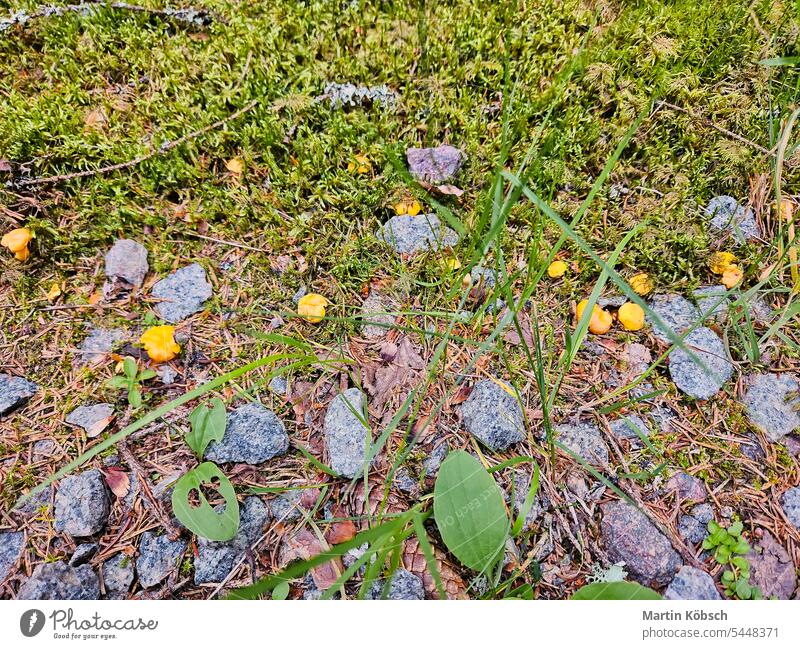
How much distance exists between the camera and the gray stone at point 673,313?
231 cm

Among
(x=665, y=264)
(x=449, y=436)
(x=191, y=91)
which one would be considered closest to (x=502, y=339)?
(x=449, y=436)

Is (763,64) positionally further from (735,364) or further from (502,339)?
(502,339)

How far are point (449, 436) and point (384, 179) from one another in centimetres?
137

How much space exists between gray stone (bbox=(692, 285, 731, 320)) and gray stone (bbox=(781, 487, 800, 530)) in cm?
78

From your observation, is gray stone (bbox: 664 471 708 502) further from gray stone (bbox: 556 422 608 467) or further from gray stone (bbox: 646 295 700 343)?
gray stone (bbox: 646 295 700 343)

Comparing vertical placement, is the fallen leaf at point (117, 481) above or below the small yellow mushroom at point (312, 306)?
below

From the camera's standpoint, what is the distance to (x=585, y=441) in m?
2.08

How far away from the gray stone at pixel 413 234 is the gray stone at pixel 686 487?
4.70ft

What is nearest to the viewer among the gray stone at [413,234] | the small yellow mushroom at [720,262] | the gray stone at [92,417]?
the gray stone at [92,417]

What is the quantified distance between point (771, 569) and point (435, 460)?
1.33 meters

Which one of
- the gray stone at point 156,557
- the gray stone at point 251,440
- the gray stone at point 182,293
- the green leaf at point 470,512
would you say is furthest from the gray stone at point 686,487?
the gray stone at point 182,293

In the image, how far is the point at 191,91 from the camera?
2783 mm

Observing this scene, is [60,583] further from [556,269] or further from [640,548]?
[556,269]

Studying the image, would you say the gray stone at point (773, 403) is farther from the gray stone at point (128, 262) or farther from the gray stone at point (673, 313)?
the gray stone at point (128, 262)
